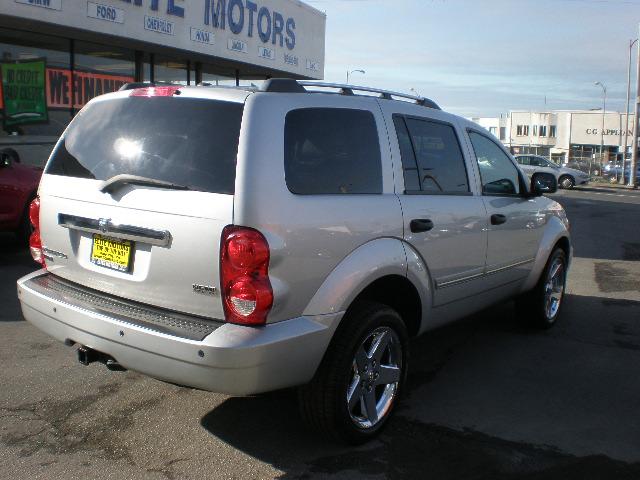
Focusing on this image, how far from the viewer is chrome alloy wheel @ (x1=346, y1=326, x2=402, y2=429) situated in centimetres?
370

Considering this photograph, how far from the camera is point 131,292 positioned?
3438 millimetres

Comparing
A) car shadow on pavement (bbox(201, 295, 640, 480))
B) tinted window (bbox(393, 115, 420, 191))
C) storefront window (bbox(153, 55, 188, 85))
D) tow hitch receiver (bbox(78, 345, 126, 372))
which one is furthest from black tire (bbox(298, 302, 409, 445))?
storefront window (bbox(153, 55, 188, 85))

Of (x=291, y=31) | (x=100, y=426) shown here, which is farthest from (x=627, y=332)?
(x=291, y=31)

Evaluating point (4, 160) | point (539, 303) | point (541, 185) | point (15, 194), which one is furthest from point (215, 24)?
point (539, 303)

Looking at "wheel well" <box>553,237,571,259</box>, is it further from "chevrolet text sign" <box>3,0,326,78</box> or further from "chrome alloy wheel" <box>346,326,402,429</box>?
"chevrolet text sign" <box>3,0,326,78</box>

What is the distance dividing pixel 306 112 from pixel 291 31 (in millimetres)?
15915

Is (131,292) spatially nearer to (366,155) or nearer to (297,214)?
(297,214)

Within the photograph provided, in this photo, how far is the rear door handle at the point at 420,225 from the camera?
4012 mm

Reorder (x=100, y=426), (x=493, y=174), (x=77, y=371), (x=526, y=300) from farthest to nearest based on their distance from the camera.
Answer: (x=526, y=300)
(x=493, y=174)
(x=77, y=371)
(x=100, y=426)

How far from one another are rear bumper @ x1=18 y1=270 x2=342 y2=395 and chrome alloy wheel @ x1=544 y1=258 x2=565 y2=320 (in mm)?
3239

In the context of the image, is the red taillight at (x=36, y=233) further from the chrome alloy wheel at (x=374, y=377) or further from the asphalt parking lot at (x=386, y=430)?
the chrome alloy wheel at (x=374, y=377)

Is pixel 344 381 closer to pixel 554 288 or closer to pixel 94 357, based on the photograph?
pixel 94 357

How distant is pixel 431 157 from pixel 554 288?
2534mm

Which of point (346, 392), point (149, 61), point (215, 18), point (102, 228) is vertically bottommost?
point (346, 392)
